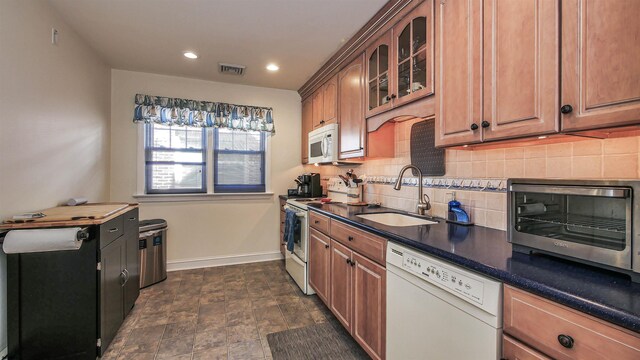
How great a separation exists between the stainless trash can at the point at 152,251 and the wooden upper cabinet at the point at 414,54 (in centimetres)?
289

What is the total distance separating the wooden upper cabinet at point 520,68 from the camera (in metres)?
1.10

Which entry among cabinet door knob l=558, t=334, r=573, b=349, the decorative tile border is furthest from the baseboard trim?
cabinet door knob l=558, t=334, r=573, b=349

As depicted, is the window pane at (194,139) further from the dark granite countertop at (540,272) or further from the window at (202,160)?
the dark granite countertop at (540,272)

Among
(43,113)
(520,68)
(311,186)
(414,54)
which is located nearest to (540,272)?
(520,68)

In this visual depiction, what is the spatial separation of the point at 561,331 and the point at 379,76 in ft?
6.47

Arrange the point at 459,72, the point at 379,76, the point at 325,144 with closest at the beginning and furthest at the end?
the point at 459,72 → the point at 379,76 → the point at 325,144

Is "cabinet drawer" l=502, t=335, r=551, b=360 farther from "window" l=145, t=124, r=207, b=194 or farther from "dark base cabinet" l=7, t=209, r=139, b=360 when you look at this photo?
"window" l=145, t=124, r=207, b=194

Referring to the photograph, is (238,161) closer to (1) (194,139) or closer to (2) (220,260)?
(1) (194,139)

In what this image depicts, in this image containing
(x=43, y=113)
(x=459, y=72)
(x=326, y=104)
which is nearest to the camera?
(x=459, y=72)

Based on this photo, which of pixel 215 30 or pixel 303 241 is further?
pixel 303 241

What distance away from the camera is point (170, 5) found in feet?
6.86

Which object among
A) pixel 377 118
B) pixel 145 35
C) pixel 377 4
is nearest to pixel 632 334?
pixel 377 118

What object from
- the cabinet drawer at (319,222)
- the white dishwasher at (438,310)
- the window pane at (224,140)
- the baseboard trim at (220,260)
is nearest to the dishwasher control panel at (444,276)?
the white dishwasher at (438,310)

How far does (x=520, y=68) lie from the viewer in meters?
1.21
